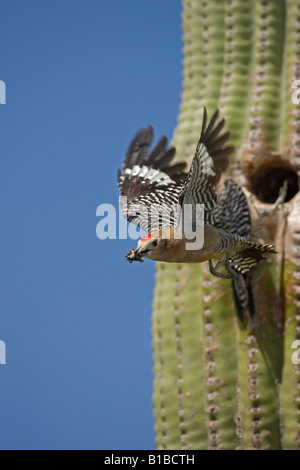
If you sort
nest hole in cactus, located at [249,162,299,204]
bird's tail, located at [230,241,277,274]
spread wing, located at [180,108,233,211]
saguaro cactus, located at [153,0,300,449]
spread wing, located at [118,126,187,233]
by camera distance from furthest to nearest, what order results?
nest hole in cactus, located at [249,162,299,204] → saguaro cactus, located at [153,0,300,449] → spread wing, located at [118,126,187,233] → bird's tail, located at [230,241,277,274] → spread wing, located at [180,108,233,211]

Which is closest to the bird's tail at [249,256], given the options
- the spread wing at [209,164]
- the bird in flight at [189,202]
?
the bird in flight at [189,202]

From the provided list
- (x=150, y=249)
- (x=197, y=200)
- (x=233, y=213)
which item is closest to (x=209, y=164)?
(x=197, y=200)

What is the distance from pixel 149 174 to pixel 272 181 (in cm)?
78

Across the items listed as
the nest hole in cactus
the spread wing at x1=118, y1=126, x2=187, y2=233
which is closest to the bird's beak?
the spread wing at x1=118, y1=126, x2=187, y2=233

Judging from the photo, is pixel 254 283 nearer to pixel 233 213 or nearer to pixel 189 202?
pixel 233 213

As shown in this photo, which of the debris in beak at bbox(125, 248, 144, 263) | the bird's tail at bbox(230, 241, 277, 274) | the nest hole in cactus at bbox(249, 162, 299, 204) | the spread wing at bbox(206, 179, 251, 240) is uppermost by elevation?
the nest hole in cactus at bbox(249, 162, 299, 204)

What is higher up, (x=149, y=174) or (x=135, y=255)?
(x=149, y=174)

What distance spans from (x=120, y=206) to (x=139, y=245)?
2.56ft

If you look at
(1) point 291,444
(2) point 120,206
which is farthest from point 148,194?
(1) point 291,444

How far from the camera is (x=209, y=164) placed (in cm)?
392

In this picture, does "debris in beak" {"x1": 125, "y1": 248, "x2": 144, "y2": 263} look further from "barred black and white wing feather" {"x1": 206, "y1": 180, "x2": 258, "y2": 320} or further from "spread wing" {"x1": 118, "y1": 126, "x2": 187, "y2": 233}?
"barred black and white wing feather" {"x1": 206, "y1": 180, "x2": 258, "y2": 320}

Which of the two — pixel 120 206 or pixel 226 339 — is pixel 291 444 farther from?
pixel 120 206

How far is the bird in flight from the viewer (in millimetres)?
3676

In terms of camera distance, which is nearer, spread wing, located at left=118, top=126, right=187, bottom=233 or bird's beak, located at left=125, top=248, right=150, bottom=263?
bird's beak, located at left=125, top=248, right=150, bottom=263
